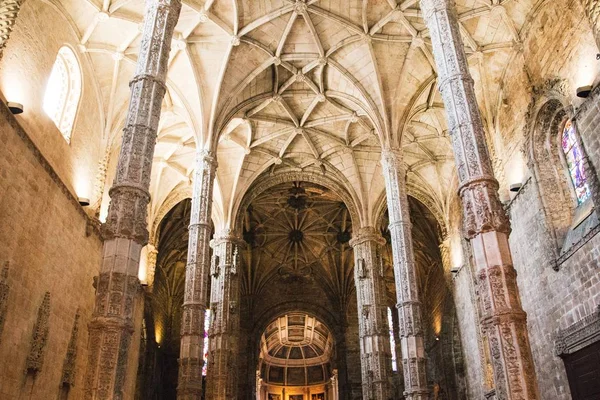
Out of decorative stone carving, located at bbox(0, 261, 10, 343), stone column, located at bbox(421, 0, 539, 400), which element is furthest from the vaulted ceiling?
decorative stone carving, located at bbox(0, 261, 10, 343)

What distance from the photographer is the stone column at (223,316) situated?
2016cm

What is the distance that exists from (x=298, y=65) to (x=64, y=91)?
29.8 feet

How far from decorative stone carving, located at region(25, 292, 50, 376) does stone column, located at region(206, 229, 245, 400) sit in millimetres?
6568

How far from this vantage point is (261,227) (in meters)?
38.0

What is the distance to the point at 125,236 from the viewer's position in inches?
377

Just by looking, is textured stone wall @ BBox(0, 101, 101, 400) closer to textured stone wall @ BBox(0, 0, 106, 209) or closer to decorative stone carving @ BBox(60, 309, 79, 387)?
decorative stone carving @ BBox(60, 309, 79, 387)

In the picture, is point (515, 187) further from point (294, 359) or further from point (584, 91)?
point (294, 359)

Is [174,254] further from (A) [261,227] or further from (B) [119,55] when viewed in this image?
(B) [119,55]

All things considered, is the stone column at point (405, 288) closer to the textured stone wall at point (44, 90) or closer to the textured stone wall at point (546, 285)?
the textured stone wall at point (546, 285)

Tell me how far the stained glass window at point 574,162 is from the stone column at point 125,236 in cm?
1138

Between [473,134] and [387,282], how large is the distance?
101 ft

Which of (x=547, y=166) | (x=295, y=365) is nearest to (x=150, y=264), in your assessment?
(x=547, y=166)

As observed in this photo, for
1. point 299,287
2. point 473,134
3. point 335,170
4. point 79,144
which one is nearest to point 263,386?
point 299,287

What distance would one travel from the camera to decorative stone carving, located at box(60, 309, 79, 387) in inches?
647
